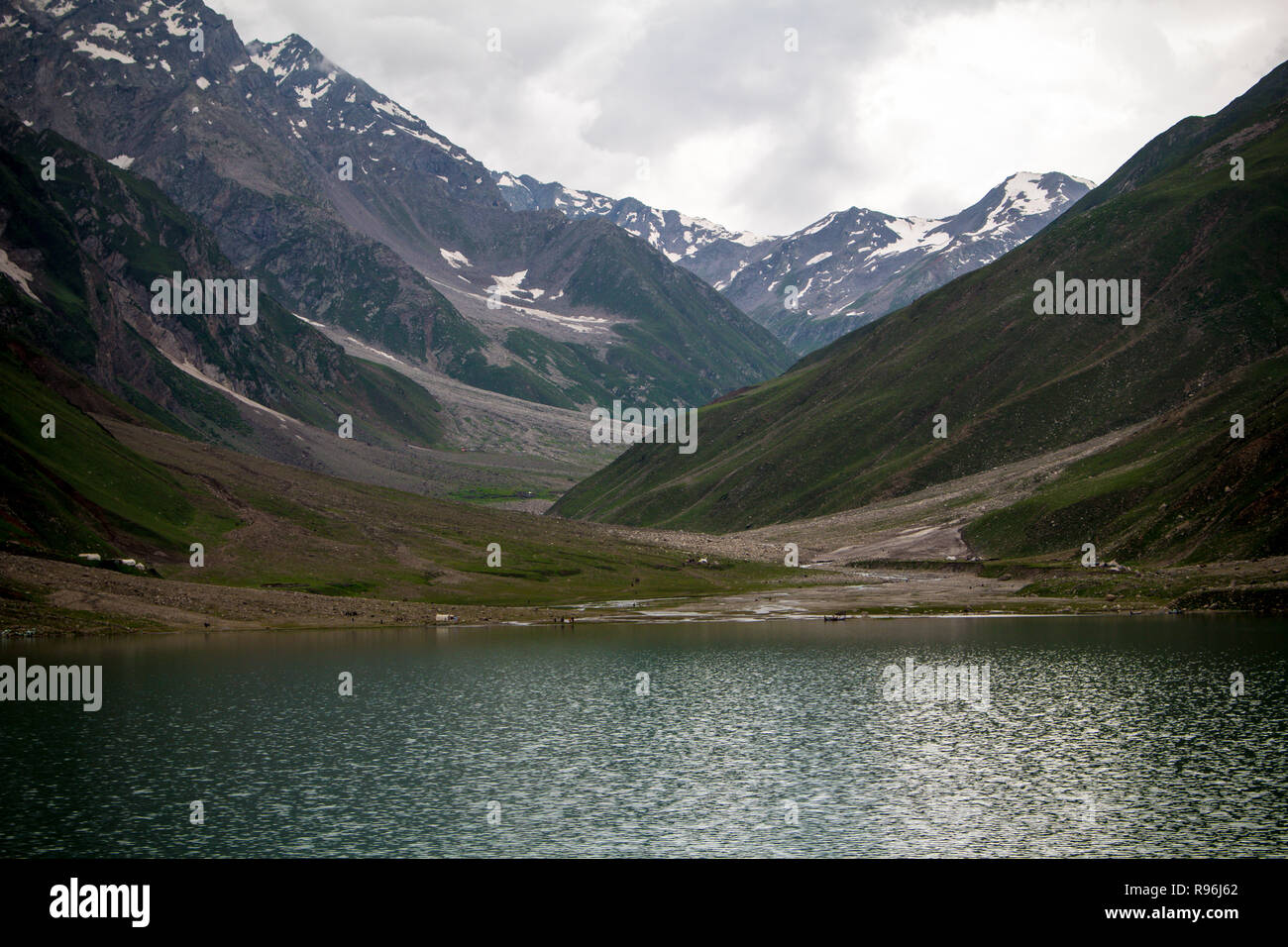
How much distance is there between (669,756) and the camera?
74.1 meters

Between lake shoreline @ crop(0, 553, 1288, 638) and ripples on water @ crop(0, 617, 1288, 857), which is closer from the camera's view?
ripples on water @ crop(0, 617, 1288, 857)

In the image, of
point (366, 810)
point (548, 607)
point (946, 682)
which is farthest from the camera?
point (548, 607)

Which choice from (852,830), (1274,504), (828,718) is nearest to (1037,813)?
(852,830)

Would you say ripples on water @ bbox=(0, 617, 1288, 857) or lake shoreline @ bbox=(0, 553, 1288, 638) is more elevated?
lake shoreline @ bbox=(0, 553, 1288, 638)

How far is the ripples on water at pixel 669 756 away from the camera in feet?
180

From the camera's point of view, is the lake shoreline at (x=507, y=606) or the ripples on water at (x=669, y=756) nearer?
the ripples on water at (x=669, y=756)

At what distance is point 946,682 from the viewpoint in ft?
327

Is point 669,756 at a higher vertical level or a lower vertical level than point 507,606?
lower

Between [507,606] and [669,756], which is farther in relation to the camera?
[507,606]

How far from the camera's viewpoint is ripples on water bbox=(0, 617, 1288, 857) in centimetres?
5484

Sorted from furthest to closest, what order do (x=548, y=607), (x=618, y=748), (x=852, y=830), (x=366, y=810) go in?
(x=548, y=607) < (x=618, y=748) < (x=366, y=810) < (x=852, y=830)

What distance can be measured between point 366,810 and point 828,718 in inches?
1535
